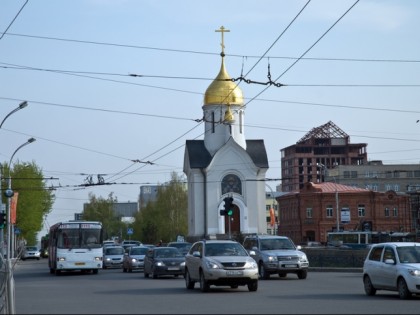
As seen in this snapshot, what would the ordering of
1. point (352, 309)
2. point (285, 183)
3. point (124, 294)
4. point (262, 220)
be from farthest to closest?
1. point (285, 183)
2. point (262, 220)
3. point (124, 294)
4. point (352, 309)

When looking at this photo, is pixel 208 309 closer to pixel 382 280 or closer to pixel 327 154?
pixel 382 280

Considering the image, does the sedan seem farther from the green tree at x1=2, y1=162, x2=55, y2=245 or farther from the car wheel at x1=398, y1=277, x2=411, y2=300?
the green tree at x1=2, y1=162, x2=55, y2=245

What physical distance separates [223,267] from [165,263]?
10.5 meters

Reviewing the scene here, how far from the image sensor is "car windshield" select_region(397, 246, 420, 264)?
21.9 m

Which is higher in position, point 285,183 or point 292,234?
point 285,183

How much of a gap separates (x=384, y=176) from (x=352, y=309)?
125 m

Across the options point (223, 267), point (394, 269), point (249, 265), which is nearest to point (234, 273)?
point (223, 267)

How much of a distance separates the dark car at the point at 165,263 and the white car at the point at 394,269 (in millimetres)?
13051

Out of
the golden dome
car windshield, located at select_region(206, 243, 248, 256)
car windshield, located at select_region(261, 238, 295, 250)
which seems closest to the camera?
car windshield, located at select_region(206, 243, 248, 256)

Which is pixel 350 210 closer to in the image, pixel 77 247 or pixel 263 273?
pixel 77 247

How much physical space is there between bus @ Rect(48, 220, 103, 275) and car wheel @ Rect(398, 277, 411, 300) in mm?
21611

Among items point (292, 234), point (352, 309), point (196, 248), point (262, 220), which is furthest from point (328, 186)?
point (352, 309)

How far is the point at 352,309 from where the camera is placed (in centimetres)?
A: 1836

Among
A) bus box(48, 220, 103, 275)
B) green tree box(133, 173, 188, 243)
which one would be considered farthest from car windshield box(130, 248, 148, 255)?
green tree box(133, 173, 188, 243)
